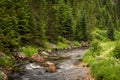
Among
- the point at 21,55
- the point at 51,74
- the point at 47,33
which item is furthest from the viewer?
the point at 47,33

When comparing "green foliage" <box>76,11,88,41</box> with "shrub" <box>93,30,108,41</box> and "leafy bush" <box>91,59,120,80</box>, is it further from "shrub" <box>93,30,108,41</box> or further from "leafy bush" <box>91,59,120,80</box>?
"leafy bush" <box>91,59,120,80</box>

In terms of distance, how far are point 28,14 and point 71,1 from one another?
178 ft

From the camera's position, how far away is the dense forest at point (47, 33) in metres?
34.0

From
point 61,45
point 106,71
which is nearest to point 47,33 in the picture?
point 61,45

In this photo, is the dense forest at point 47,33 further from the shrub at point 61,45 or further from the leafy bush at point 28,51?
the leafy bush at point 28,51

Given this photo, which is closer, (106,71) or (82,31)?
(106,71)

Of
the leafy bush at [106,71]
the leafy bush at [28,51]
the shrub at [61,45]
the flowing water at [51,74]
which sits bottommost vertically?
the shrub at [61,45]

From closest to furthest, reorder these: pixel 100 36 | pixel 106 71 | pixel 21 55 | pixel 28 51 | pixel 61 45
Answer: pixel 106 71
pixel 21 55
pixel 28 51
pixel 61 45
pixel 100 36

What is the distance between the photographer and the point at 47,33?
65.8 meters

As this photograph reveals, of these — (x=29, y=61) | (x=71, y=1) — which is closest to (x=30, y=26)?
(x=29, y=61)

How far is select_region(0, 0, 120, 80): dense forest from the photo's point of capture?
34.0 metres

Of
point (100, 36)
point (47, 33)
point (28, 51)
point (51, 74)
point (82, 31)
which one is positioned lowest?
point (100, 36)

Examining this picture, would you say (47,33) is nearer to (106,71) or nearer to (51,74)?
(51,74)

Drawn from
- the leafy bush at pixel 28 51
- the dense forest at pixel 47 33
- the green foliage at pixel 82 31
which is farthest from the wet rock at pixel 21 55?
the green foliage at pixel 82 31
